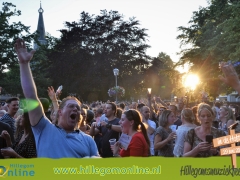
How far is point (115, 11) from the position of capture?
5406cm

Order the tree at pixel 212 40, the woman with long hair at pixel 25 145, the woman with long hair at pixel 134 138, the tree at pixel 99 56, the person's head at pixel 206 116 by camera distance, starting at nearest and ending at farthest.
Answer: the woman with long hair at pixel 25 145, the woman with long hair at pixel 134 138, the person's head at pixel 206 116, the tree at pixel 212 40, the tree at pixel 99 56

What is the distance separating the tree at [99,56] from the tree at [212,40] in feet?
38.0

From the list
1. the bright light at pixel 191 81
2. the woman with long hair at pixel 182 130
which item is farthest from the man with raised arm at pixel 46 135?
the bright light at pixel 191 81

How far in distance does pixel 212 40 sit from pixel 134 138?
29.6 metres

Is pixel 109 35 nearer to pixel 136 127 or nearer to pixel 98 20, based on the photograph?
pixel 98 20

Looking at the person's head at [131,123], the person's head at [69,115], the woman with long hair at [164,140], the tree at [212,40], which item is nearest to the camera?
the person's head at [69,115]

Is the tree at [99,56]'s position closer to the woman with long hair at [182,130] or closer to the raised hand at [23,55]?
the woman with long hair at [182,130]

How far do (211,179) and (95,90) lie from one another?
4900cm

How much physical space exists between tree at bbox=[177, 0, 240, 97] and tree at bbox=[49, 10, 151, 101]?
38.0 ft

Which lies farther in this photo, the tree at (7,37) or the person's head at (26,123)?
the tree at (7,37)

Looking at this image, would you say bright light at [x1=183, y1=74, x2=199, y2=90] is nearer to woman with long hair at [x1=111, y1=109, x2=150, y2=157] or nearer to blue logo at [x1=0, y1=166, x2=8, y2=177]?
woman with long hair at [x1=111, y1=109, x2=150, y2=157]

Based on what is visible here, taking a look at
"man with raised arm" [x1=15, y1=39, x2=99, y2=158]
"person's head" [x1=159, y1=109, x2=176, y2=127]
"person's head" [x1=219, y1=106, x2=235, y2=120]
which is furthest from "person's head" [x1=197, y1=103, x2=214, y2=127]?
"person's head" [x1=219, y1=106, x2=235, y2=120]

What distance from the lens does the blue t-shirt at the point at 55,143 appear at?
3219mm

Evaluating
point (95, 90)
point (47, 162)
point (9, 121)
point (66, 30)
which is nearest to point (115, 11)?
point (66, 30)
